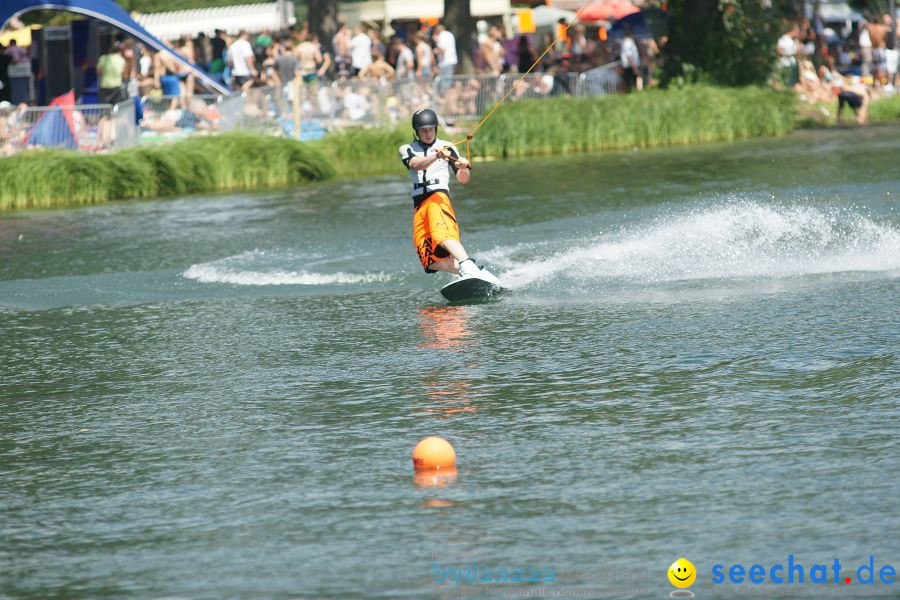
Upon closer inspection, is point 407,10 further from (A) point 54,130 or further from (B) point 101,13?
(A) point 54,130

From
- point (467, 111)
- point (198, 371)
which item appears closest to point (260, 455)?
point (198, 371)

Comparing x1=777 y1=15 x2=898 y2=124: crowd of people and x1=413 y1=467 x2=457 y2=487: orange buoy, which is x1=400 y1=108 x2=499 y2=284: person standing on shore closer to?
x1=413 y1=467 x2=457 y2=487: orange buoy

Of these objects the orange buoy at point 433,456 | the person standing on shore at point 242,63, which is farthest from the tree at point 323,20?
the orange buoy at point 433,456

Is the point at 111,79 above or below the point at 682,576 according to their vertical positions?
above

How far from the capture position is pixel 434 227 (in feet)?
44.0

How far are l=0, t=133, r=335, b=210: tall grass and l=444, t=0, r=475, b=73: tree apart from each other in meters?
9.00

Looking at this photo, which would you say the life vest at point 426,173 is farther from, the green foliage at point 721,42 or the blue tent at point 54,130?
the green foliage at point 721,42

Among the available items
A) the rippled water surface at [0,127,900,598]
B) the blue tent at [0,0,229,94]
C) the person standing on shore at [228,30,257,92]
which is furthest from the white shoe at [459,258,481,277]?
the person standing on shore at [228,30,257,92]

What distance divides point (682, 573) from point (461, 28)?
98.5 feet

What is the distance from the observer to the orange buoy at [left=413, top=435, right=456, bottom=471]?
747 cm

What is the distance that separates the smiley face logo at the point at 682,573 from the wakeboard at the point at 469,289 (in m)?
7.17

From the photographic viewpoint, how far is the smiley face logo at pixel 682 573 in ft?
19.0

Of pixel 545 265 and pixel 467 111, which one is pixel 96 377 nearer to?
pixel 545 265

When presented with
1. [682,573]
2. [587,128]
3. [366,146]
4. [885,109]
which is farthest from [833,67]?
[682,573]
